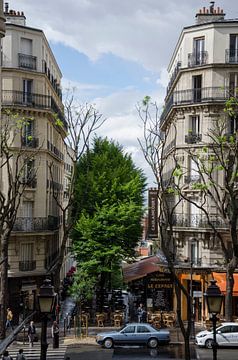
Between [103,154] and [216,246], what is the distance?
1190 centimetres

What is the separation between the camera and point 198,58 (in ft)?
137

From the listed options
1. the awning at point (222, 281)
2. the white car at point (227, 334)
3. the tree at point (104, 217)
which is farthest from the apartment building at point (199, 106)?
the white car at point (227, 334)

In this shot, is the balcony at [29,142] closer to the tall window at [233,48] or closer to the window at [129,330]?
the tall window at [233,48]

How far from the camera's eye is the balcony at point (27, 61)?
42.7 meters

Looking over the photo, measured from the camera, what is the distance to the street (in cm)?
2942

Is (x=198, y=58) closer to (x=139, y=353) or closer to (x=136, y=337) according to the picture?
(x=136, y=337)

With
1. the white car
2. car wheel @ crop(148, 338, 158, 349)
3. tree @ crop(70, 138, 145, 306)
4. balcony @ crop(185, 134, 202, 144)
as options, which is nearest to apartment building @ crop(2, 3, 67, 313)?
tree @ crop(70, 138, 145, 306)

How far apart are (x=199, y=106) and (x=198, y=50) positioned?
367 centimetres

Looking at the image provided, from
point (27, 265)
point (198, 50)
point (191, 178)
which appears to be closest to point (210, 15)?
point (198, 50)

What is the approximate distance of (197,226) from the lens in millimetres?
41344

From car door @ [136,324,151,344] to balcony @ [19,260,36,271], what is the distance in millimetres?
12926

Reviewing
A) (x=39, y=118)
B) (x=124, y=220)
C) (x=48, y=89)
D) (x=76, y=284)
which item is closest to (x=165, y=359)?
(x=76, y=284)

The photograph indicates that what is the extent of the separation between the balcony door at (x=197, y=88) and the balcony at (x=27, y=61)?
34.9ft

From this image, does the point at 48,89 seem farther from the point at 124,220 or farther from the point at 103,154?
the point at 124,220
